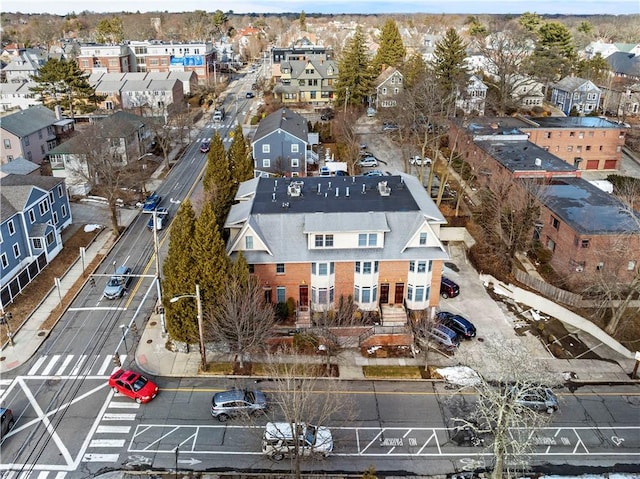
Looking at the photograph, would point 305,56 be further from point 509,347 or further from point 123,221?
point 509,347

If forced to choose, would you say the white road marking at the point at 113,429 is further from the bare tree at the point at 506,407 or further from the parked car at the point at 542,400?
the parked car at the point at 542,400

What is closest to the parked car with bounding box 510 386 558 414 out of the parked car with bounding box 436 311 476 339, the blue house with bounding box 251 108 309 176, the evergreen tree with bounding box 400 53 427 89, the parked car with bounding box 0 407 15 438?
the parked car with bounding box 436 311 476 339

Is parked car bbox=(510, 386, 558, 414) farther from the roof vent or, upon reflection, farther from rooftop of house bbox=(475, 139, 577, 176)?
rooftop of house bbox=(475, 139, 577, 176)

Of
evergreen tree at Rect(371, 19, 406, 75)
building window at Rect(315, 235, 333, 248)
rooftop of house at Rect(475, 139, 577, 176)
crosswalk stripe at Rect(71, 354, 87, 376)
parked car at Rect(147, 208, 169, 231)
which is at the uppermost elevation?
evergreen tree at Rect(371, 19, 406, 75)

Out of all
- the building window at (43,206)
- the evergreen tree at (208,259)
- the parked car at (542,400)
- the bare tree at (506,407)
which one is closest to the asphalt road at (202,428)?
the parked car at (542,400)

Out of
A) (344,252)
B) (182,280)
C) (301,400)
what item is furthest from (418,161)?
(301,400)

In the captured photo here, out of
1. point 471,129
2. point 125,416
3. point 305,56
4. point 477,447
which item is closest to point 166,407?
point 125,416
